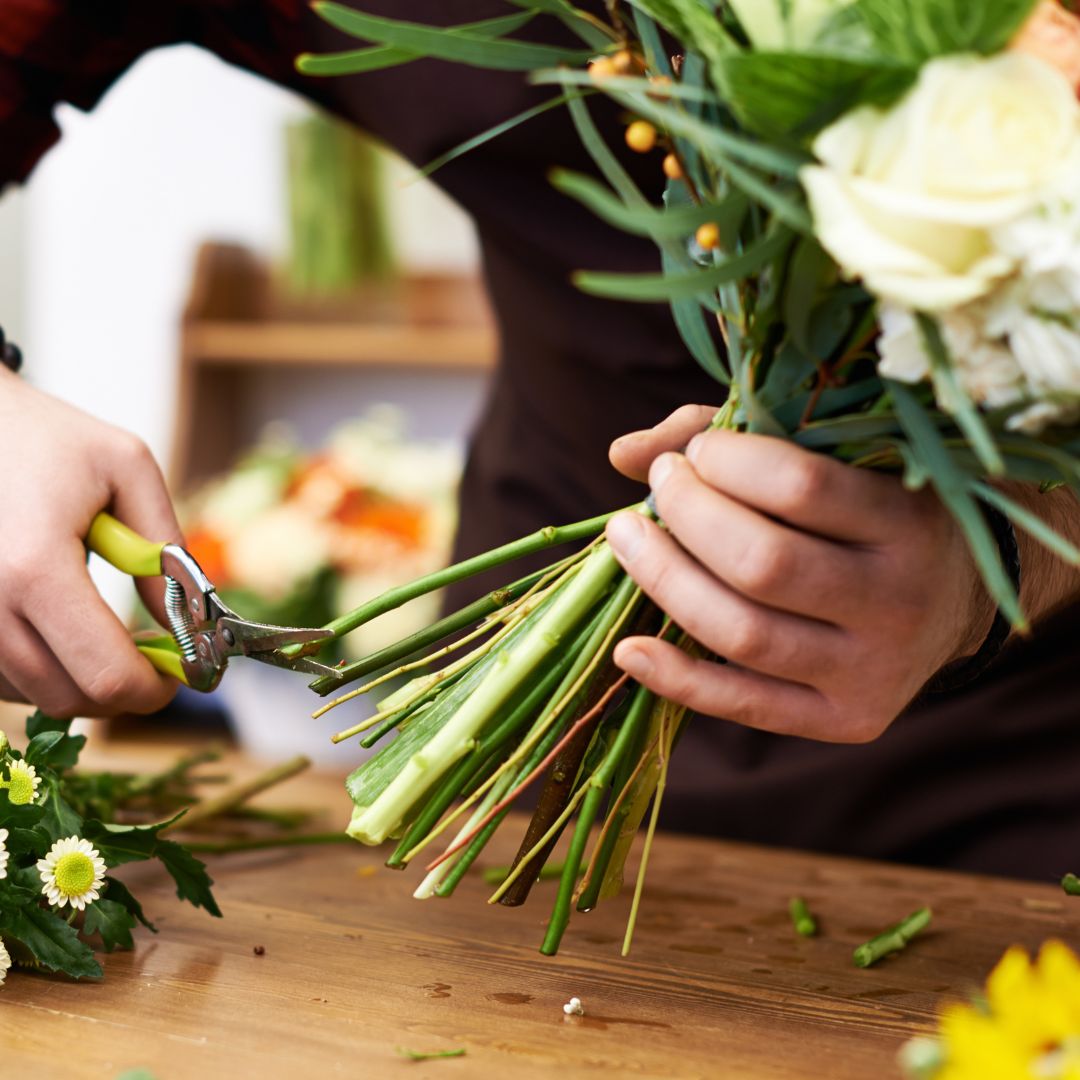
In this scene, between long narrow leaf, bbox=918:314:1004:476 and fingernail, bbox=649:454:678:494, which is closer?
long narrow leaf, bbox=918:314:1004:476

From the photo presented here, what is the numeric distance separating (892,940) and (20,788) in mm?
467

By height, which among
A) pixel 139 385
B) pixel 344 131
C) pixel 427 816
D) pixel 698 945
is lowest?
pixel 139 385

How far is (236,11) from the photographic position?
1.01 metres

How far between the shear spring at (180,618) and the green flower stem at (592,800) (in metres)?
0.24

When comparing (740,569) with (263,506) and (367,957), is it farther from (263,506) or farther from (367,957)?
(263,506)

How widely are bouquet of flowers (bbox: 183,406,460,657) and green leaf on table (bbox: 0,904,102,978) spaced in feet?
3.19

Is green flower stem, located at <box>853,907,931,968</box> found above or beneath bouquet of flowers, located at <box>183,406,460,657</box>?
above

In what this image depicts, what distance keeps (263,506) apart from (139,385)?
3.41 ft

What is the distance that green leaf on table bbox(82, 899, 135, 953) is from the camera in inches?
25.0

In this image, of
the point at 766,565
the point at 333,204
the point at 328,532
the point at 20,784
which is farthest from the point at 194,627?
the point at 333,204

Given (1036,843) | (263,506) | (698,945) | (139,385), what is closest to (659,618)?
(698,945)

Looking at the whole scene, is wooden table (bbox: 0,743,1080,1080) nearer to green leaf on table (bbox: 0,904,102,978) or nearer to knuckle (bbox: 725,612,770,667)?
green leaf on table (bbox: 0,904,102,978)

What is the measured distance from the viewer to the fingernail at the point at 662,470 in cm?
54

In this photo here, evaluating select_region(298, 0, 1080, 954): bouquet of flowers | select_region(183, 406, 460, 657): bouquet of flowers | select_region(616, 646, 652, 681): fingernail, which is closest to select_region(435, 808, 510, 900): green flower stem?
select_region(298, 0, 1080, 954): bouquet of flowers
